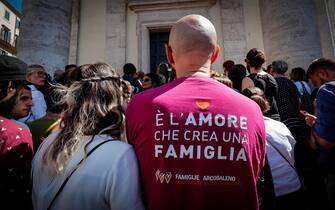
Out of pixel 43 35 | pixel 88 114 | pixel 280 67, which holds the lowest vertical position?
pixel 88 114

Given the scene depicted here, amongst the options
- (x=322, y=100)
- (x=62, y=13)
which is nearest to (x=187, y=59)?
(x=322, y=100)

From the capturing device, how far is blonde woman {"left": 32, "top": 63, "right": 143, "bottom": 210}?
49.5 inches

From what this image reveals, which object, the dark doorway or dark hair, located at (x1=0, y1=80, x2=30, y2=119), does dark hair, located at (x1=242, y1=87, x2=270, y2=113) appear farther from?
the dark doorway

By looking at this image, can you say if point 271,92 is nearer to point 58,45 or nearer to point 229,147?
point 229,147

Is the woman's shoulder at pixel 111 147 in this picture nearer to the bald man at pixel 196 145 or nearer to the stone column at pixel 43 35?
the bald man at pixel 196 145

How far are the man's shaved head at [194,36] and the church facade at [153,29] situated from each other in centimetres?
627

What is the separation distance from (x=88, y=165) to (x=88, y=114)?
309 mm

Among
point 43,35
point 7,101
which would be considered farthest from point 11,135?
point 43,35

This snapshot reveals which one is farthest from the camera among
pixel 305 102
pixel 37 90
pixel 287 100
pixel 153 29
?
pixel 153 29

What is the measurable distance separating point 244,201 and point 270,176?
952mm

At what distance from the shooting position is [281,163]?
2.10 metres

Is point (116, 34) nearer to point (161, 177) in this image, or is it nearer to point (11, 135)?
point (11, 135)

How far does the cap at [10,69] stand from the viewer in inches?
63.5

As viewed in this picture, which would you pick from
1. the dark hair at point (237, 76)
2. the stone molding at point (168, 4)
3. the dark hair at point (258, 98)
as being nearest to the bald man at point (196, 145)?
the dark hair at point (258, 98)
